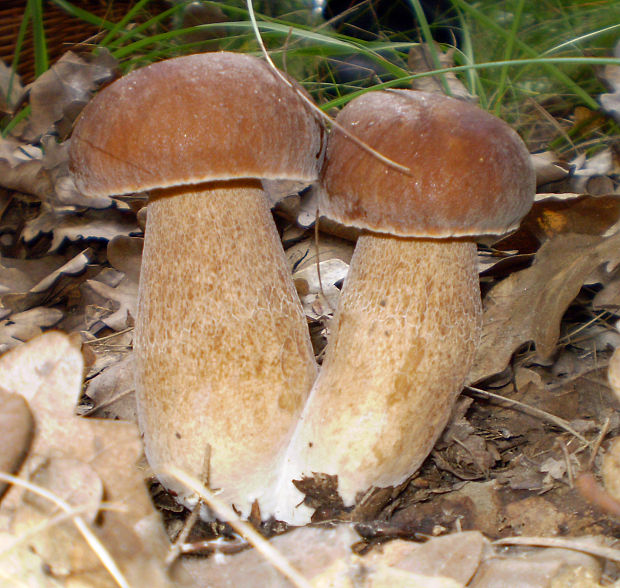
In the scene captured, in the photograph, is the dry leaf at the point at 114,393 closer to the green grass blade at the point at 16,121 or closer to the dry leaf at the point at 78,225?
the dry leaf at the point at 78,225

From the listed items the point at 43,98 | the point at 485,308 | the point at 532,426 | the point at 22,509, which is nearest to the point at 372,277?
the point at 485,308

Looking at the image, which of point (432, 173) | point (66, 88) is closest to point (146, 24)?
point (66, 88)

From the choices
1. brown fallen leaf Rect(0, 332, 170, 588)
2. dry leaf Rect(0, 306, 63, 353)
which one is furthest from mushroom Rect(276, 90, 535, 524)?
dry leaf Rect(0, 306, 63, 353)

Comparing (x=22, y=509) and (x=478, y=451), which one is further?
(x=478, y=451)

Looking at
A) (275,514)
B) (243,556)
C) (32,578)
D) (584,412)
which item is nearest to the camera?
(32,578)

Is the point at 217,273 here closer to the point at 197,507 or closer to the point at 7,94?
the point at 197,507

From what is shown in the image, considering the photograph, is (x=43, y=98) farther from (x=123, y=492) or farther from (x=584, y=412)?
(x=584, y=412)
